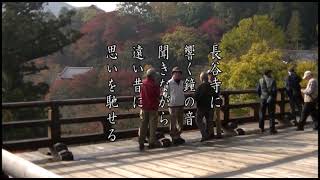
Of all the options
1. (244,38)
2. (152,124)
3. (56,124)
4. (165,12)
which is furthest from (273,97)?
(56,124)

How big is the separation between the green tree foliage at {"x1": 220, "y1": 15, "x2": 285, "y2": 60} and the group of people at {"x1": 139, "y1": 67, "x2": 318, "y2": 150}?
2.38 feet

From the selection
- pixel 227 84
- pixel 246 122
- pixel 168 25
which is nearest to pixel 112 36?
pixel 168 25

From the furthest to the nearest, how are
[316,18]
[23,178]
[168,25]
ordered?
[168,25], [316,18], [23,178]

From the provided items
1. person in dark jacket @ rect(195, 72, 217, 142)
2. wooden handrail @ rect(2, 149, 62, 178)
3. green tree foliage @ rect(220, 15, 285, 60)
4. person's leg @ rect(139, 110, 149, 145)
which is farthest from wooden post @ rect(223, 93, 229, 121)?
wooden handrail @ rect(2, 149, 62, 178)

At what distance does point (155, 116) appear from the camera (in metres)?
6.58

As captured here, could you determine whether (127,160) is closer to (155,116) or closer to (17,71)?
(155,116)

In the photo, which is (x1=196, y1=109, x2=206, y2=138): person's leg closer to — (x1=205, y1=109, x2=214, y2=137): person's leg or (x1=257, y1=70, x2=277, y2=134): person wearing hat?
(x1=205, y1=109, x2=214, y2=137): person's leg

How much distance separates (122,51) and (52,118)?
1399mm

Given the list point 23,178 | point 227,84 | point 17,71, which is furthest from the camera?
point 227,84

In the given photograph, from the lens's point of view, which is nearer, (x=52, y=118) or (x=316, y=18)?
(x=316, y=18)

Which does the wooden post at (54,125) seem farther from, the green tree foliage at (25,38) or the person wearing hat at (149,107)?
the person wearing hat at (149,107)

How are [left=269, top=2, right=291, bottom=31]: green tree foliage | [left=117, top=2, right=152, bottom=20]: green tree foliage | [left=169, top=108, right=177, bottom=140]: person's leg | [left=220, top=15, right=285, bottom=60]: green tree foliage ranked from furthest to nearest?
[left=169, top=108, right=177, bottom=140]: person's leg → [left=117, top=2, right=152, bottom=20]: green tree foliage → [left=220, top=15, right=285, bottom=60]: green tree foliage → [left=269, top=2, right=291, bottom=31]: green tree foliage

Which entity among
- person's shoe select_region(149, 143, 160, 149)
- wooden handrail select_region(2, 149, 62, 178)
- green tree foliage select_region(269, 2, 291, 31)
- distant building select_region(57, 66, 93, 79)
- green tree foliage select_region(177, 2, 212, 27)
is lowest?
person's shoe select_region(149, 143, 160, 149)

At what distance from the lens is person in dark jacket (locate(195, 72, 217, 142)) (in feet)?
23.1
